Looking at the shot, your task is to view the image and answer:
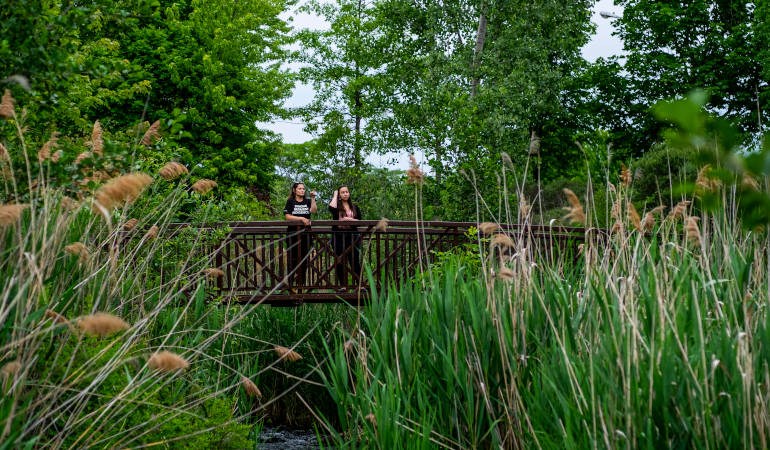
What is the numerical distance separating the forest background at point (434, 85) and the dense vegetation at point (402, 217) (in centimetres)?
10

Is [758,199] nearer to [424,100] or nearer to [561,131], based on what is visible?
[424,100]

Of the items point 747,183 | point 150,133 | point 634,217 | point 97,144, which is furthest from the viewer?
point 150,133

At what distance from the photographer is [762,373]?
304cm

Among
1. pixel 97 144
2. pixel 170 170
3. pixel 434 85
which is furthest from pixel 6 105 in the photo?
pixel 434 85

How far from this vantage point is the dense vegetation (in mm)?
2965

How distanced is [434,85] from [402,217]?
3.52 m

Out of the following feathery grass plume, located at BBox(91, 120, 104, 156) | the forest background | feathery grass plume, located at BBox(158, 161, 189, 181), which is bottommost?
feathery grass plume, located at BBox(158, 161, 189, 181)

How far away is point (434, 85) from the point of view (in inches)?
806

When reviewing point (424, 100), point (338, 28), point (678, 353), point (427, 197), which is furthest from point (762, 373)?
point (338, 28)

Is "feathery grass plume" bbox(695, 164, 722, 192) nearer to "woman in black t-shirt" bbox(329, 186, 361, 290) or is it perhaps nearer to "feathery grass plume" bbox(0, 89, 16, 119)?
"feathery grass plume" bbox(0, 89, 16, 119)

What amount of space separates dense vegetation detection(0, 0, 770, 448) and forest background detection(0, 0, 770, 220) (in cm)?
10

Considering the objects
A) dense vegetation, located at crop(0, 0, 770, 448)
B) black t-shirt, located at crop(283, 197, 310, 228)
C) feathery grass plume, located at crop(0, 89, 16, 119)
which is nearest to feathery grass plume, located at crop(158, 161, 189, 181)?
dense vegetation, located at crop(0, 0, 770, 448)

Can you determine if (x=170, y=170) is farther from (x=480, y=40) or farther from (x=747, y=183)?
(x=480, y=40)

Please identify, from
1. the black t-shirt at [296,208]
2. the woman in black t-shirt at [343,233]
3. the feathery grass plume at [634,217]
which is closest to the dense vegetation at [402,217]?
the feathery grass plume at [634,217]
